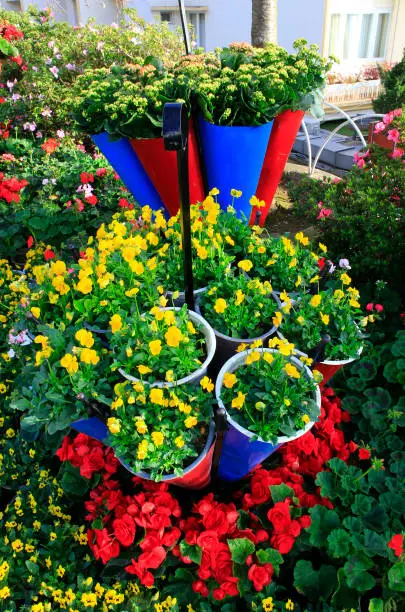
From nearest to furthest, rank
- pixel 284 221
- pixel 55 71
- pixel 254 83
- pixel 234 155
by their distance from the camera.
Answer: pixel 254 83, pixel 234 155, pixel 284 221, pixel 55 71

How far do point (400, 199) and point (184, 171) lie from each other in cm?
151

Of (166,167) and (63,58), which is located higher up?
(63,58)

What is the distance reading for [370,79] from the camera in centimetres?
1031

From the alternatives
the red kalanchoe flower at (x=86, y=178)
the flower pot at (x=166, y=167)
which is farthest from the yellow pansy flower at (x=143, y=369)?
the red kalanchoe flower at (x=86, y=178)

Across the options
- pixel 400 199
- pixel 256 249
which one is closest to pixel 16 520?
pixel 256 249

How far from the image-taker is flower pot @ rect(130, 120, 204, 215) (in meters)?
2.34

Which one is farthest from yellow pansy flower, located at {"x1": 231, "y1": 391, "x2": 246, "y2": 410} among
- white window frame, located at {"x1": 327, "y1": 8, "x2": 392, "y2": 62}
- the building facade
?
white window frame, located at {"x1": 327, "y1": 8, "x2": 392, "y2": 62}

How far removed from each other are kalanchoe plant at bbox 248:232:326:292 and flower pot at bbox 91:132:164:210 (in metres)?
0.92

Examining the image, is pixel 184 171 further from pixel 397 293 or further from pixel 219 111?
pixel 397 293

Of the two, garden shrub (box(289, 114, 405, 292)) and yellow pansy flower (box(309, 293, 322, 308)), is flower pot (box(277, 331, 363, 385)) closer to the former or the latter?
yellow pansy flower (box(309, 293, 322, 308))

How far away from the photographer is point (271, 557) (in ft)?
4.99

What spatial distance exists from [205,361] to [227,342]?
0.69 feet

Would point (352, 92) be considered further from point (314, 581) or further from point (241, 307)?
point (314, 581)

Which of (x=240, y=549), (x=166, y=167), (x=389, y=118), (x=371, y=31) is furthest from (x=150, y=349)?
(x=371, y=31)
